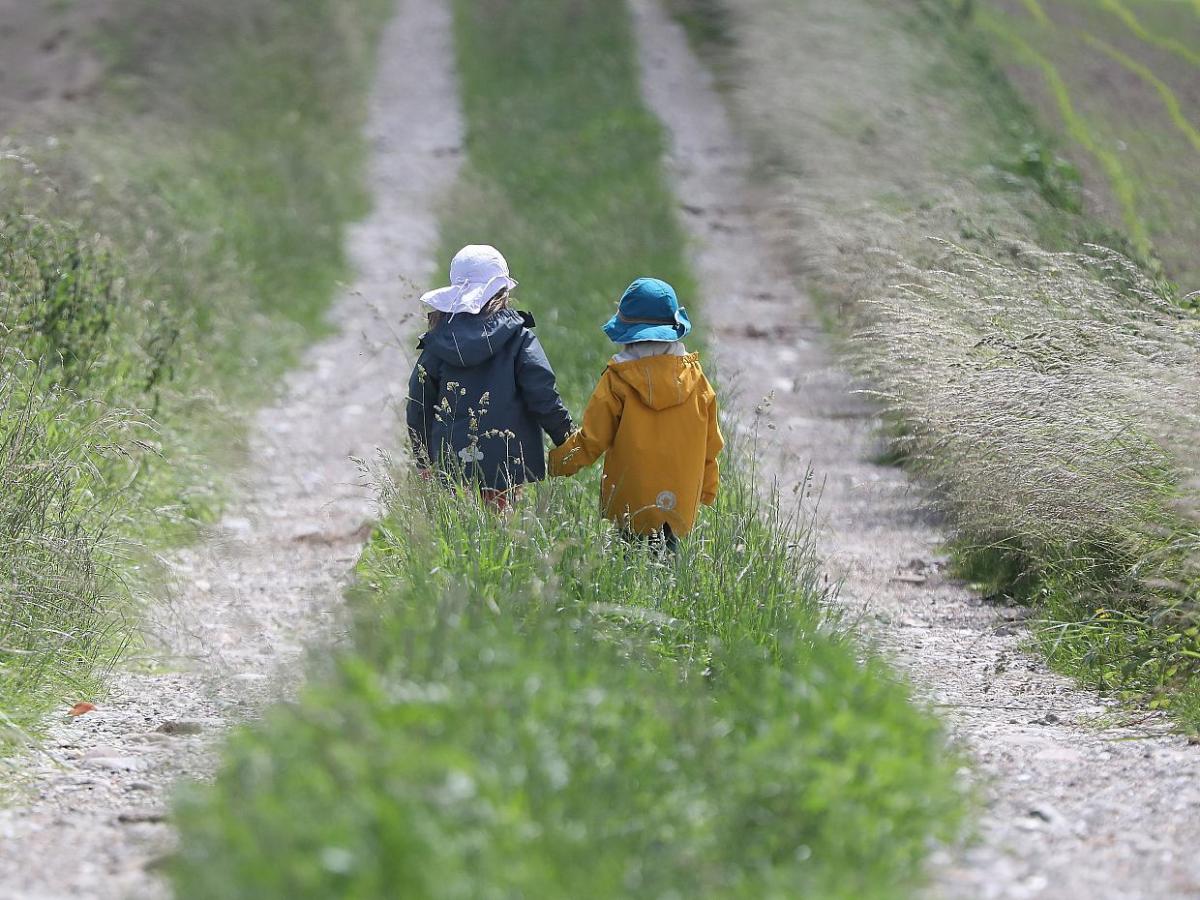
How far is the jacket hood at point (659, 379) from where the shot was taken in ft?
18.6

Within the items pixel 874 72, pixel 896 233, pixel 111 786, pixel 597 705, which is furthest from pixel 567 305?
pixel 874 72

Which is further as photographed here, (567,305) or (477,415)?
(567,305)

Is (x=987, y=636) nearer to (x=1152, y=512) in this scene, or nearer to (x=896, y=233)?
(x=1152, y=512)

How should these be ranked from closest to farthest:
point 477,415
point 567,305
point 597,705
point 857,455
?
1. point 597,705
2. point 477,415
3. point 857,455
4. point 567,305

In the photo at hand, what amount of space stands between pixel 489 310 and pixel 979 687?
2395 mm

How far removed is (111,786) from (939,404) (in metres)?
3.94

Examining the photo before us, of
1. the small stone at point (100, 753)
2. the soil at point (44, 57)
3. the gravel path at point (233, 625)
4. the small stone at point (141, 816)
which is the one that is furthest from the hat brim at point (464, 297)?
the soil at point (44, 57)

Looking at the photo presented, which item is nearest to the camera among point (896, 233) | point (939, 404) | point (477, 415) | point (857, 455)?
point (477, 415)

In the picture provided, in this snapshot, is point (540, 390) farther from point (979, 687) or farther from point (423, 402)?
point (979, 687)

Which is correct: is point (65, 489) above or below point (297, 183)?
above

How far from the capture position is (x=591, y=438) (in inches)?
227

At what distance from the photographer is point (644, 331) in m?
5.70

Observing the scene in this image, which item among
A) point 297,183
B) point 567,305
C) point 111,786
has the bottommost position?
point 297,183

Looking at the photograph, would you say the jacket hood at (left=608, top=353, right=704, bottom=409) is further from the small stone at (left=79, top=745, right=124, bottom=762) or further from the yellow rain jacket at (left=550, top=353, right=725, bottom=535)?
the small stone at (left=79, top=745, right=124, bottom=762)
